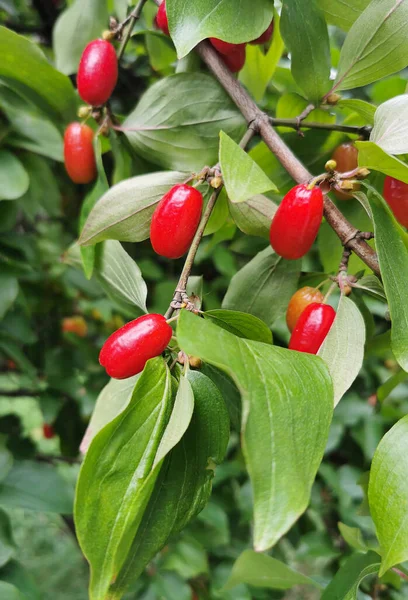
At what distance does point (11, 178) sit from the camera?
28.1 inches

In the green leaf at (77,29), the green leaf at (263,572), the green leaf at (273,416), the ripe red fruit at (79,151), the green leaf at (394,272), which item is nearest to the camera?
the green leaf at (273,416)

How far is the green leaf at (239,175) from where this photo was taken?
374 mm

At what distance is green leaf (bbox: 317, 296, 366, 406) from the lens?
1.34 feet

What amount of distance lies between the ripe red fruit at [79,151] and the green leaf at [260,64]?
231mm

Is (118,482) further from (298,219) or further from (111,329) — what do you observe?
(111,329)

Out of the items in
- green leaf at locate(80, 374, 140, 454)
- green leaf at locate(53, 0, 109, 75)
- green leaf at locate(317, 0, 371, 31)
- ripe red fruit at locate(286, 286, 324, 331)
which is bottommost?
ripe red fruit at locate(286, 286, 324, 331)

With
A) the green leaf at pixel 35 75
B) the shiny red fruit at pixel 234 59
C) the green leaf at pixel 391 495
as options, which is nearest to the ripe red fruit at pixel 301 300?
the green leaf at pixel 391 495

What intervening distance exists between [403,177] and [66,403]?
91 cm

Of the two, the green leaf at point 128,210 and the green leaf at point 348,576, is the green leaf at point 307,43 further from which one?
the green leaf at point 348,576

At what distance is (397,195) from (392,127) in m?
0.08

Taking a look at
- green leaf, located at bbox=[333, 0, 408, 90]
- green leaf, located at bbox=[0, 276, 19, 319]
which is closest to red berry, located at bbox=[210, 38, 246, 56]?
green leaf, located at bbox=[333, 0, 408, 90]

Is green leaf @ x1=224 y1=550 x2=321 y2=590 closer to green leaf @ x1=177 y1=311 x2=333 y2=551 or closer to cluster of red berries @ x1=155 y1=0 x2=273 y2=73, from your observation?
green leaf @ x1=177 y1=311 x2=333 y2=551

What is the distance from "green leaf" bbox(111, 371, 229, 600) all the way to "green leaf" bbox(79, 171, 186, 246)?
15cm

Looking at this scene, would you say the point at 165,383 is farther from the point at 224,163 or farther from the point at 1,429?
the point at 1,429
